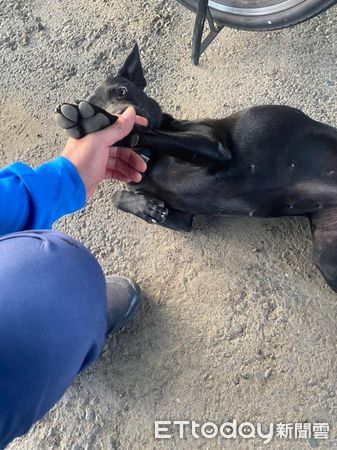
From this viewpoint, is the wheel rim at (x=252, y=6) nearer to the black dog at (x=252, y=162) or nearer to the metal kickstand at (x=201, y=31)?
the metal kickstand at (x=201, y=31)

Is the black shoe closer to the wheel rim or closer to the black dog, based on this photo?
the black dog

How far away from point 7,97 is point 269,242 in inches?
57.6

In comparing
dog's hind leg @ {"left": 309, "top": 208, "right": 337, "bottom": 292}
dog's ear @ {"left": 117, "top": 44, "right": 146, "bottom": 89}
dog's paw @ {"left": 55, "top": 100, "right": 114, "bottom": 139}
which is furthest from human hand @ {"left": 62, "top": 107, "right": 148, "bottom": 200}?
dog's hind leg @ {"left": 309, "top": 208, "right": 337, "bottom": 292}

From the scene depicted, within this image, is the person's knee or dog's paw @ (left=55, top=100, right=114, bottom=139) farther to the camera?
dog's paw @ (left=55, top=100, right=114, bottom=139)

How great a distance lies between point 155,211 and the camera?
2.27 metres

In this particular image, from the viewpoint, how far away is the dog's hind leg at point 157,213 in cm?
226

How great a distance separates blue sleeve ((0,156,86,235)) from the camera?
4.78 ft

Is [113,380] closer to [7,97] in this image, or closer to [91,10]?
[7,97]

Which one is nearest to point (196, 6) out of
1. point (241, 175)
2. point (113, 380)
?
point (241, 175)

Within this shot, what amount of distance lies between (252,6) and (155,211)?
0.91 meters

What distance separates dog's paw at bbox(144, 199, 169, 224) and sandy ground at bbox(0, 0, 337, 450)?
144mm

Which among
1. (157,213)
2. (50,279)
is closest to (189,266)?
(157,213)

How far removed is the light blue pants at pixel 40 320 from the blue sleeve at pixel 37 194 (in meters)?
0.23

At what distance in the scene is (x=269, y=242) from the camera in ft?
7.51
